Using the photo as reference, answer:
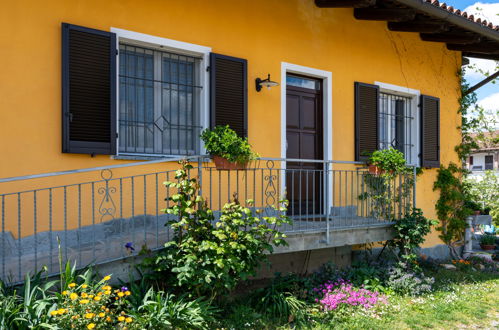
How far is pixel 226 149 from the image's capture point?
4605 mm

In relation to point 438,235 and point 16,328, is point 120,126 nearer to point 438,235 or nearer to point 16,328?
point 16,328

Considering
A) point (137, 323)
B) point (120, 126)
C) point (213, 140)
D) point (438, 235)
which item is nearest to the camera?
point (137, 323)

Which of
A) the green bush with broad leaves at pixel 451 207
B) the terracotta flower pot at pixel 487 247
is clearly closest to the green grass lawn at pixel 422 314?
the green bush with broad leaves at pixel 451 207

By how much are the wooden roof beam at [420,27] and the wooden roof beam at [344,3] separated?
1.23m

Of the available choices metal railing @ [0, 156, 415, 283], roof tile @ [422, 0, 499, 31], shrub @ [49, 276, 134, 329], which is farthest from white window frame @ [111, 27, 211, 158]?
roof tile @ [422, 0, 499, 31]

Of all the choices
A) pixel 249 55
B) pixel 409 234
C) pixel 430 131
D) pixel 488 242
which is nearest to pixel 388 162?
pixel 409 234

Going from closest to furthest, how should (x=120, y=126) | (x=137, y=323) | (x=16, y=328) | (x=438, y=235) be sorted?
(x=16, y=328) < (x=137, y=323) < (x=120, y=126) < (x=438, y=235)

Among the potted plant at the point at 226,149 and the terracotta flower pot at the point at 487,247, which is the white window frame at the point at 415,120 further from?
the potted plant at the point at 226,149

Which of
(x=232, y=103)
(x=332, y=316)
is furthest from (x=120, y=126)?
(x=332, y=316)

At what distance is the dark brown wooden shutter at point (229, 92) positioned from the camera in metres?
5.56

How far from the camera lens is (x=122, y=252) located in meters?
4.23

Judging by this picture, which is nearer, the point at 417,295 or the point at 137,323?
the point at 137,323

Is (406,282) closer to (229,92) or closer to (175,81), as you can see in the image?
(229,92)

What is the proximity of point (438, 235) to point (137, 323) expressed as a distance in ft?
22.0
